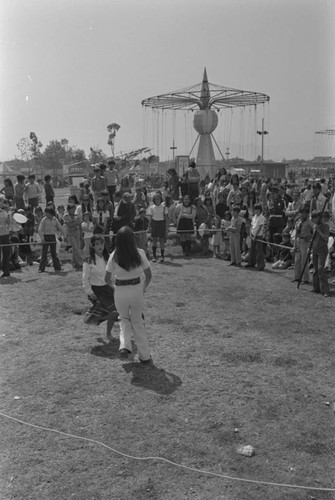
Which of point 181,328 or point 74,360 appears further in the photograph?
point 181,328

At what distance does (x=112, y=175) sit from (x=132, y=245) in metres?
9.77

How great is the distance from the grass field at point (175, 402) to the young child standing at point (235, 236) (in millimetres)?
3366

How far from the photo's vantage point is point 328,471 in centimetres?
371

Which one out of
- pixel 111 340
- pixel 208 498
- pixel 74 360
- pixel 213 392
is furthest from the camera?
pixel 111 340

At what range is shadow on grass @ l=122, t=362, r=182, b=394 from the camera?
512cm

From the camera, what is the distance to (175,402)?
4.80 metres

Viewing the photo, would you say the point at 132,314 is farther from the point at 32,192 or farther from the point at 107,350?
the point at 32,192

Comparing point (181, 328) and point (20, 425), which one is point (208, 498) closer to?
point (20, 425)

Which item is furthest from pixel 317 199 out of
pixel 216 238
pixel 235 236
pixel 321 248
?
pixel 321 248

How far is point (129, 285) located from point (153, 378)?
1037 mm

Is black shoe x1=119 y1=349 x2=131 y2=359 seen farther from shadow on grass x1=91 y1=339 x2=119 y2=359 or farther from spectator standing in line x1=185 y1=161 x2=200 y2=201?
spectator standing in line x1=185 y1=161 x2=200 y2=201

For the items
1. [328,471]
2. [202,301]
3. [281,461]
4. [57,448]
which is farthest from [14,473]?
[202,301]

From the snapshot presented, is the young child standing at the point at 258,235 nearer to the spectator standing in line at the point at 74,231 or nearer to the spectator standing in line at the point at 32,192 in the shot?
the spectator standing in line at the point at 74,231

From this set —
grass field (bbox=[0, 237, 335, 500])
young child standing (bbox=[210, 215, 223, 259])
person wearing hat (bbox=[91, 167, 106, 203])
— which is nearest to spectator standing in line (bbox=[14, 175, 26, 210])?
person wearing hat (bbox=[91, 167, 106, 203])
